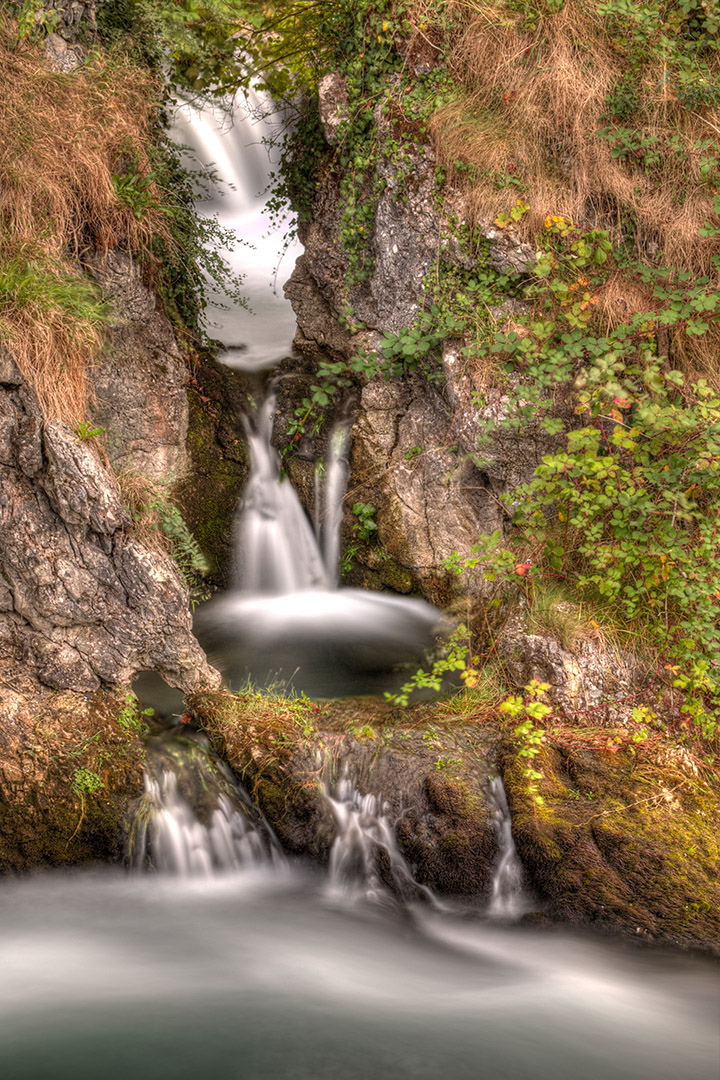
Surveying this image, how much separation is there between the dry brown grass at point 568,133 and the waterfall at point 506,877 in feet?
10.9

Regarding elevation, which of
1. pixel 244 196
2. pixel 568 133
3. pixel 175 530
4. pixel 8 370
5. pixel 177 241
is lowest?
pixel 175 530

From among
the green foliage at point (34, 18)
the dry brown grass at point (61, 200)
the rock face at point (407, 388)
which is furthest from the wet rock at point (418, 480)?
the green foliage at point (34, 18)

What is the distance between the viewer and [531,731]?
4027mm

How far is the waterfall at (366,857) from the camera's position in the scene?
12.0 feet

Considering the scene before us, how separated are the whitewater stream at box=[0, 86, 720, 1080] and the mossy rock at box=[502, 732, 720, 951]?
11cm

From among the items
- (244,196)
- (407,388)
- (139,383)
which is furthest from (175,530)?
(244,196)

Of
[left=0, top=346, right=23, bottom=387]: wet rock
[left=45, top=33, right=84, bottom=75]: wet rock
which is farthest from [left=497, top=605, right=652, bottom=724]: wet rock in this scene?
[left=45, top=33, right=84, bottom=75]: wet rock

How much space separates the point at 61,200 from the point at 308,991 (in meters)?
4.25

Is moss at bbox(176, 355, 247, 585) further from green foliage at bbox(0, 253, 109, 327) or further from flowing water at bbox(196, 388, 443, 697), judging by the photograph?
green foliage at bbox(0, 253, 109, 327)

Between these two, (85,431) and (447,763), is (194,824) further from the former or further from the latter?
(85,431)

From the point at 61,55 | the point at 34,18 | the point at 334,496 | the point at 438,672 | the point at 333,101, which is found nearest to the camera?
the point at 438,672

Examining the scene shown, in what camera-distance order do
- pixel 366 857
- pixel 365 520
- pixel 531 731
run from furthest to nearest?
pixel 365 520, pixel 531 731, pixel 366 857

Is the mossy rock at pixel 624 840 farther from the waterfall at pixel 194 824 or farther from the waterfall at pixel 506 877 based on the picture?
the waterfall at pixel 194 824

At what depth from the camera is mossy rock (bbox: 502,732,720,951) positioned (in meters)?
3.36
